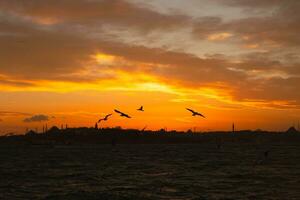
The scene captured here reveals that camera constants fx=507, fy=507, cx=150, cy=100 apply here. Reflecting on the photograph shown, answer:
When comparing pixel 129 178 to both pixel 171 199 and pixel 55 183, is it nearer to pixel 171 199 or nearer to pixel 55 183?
pixel 55 183

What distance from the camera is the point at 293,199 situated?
156 feet

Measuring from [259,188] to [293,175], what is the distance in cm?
1828

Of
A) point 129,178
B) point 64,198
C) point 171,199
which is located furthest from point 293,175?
point 64,198

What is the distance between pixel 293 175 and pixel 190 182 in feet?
63.0

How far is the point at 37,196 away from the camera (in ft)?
166

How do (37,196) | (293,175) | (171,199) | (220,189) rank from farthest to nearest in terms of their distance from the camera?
(293,175) < (220,189) < (37,196) < (171,199)

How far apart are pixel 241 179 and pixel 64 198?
92.8 ft

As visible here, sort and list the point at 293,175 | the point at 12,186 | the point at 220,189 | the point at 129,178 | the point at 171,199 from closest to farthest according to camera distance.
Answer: the point at 171,199 → the point at 220,189 → the point at 12,186 → the point at 129,178 → the point at 293,175

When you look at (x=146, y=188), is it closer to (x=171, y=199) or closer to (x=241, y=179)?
(x=171, y=199)

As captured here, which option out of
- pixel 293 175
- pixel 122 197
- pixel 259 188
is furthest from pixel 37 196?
pixel 293 175

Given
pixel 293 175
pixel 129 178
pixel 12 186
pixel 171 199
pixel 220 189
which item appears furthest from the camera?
pixel 293 175

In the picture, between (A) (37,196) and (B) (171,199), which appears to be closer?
(B) (171,199)

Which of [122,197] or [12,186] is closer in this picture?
[122,197]

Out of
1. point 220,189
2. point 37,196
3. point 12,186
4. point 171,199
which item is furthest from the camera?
point 12,186
